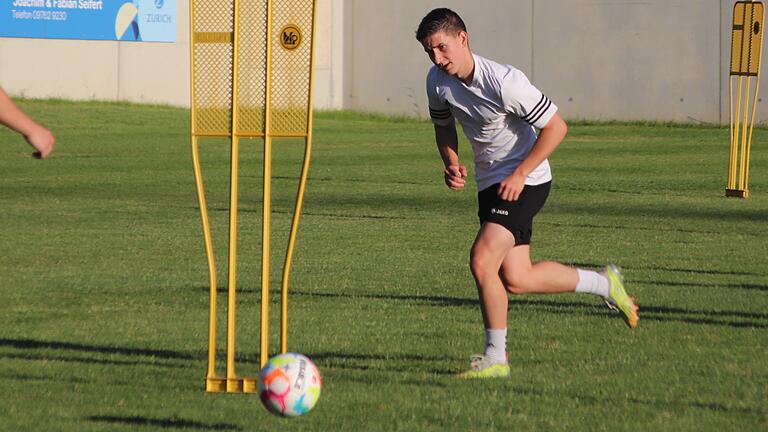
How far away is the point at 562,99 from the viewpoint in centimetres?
4169

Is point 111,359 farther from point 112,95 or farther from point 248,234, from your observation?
point 112,95

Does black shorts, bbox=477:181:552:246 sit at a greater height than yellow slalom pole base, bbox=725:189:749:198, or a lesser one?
greater

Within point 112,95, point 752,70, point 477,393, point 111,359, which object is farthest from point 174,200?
point 112,95

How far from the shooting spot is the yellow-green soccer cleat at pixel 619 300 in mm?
8664

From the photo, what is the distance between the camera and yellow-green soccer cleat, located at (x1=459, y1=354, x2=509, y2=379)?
749cm

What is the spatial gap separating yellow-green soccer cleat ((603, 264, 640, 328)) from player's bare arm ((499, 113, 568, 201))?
4.19ft

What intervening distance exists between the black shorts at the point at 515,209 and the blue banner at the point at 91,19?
30.7 metres

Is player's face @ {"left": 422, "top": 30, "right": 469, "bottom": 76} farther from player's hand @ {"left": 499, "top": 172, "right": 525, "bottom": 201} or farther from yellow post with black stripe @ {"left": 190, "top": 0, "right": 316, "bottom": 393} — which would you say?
yellow post with black stripe @ {"left": 190, "top": 0, "right": 316, "bottom": 393}

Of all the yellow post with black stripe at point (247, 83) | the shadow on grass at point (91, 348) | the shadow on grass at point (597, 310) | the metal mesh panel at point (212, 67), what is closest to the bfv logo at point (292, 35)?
the yellow post with black stripe at point (247, 83)

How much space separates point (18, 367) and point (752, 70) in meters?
14.1

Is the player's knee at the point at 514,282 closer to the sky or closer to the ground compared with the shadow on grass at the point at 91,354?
closer to the sky

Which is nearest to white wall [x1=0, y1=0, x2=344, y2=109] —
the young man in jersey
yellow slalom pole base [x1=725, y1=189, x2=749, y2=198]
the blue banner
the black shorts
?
the blue banner

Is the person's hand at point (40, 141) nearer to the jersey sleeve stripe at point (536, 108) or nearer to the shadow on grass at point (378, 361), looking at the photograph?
the shadow on grass at point (378, 361)

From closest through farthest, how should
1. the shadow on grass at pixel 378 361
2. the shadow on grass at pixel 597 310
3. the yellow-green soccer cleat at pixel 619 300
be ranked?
the shadow on grass at pixel 378 361, the yellow-green soccer cleat at pixel 619 300, the shadow on grass at pixel 597 310
